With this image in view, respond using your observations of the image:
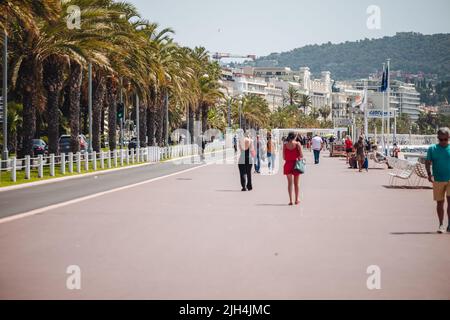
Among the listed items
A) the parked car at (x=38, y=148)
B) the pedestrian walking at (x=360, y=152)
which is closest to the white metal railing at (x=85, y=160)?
the parked car at (x=38, y=148)

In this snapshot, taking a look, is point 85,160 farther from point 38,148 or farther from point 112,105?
point 38,148

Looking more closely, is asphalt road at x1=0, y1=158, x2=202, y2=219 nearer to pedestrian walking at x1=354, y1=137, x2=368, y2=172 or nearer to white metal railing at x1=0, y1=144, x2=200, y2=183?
white metal railing at x1=0, y1=144, x2=200, y2=183

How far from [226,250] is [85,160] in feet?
93.1

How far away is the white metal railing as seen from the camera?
30984 millimetres

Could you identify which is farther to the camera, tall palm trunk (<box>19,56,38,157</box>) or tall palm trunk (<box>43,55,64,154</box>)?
tall palm trunk (<box>43,55,64,154</box>)

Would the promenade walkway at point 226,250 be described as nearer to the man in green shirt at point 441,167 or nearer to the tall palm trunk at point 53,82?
the man in green shirt at point 441,167

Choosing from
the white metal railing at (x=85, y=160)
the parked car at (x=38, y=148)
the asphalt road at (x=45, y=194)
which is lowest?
the asphalt road at (x=45, y=194)

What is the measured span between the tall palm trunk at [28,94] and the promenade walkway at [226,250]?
16.4 metres

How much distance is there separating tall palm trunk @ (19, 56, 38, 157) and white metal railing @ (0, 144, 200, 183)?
1.05m

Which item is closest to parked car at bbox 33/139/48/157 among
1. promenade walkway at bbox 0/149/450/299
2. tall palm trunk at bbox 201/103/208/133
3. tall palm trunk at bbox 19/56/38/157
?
tall palm trunk at bbox 19/56/38/157

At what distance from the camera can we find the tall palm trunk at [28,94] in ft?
115
